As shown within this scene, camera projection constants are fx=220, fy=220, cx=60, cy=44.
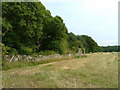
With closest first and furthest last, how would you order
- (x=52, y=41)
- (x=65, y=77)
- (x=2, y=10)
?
(x=65, y=77) → (x=2, y=10) → (x=52, y=41)

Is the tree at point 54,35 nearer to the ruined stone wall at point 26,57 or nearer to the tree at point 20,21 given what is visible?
the ruined stone wall at point 26,57

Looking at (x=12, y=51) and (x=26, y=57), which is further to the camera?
(x=26, y=57)

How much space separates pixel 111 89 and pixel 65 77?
2.02m

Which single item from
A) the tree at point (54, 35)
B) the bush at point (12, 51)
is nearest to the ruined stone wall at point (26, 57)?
the bush at point (12, 51)

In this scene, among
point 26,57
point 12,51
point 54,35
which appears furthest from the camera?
point 54,35

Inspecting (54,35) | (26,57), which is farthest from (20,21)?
(54,35)

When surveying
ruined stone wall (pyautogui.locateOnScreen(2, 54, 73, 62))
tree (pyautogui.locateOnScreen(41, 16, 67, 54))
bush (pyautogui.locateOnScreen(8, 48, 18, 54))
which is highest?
tree (pyautogui.locateOnScreen(41, 16, 67, 54))

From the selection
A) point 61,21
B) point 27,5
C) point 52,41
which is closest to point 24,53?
point 27,5

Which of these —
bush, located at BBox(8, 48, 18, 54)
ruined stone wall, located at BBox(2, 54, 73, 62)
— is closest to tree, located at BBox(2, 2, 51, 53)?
bush, located at BBox(8, 48, 18, 54)

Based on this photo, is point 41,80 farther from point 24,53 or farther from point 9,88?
point 24,53

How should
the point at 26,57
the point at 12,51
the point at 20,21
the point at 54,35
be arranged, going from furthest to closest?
the point at 54,35
the point at 26,57
the point at 12,51
the point at 20,21

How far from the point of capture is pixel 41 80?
7309 mm

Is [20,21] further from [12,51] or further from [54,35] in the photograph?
[54,35]

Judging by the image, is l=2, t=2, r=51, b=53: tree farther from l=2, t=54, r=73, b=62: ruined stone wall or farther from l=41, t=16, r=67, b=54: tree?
l=41, t=16, r=67, b=54: tree
